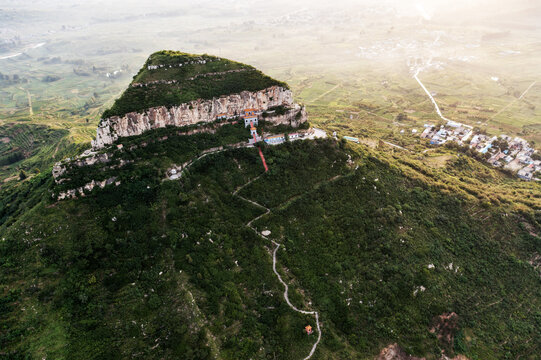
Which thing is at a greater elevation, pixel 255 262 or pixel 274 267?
pixel 255 262

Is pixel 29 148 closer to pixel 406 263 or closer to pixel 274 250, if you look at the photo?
pixel 274 250

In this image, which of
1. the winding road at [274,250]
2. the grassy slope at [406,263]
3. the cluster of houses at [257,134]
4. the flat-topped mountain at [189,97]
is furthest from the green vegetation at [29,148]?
the grassy slope at [406,263]

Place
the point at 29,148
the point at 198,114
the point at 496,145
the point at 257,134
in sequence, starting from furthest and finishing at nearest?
the point at 29,148, the point at 496,145, the point at 257,134, the point at 198,114

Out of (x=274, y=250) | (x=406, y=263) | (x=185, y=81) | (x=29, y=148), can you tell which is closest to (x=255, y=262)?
(x=274, y=250)

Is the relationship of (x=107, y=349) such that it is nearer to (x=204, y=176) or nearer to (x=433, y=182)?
(x=204, y=176)

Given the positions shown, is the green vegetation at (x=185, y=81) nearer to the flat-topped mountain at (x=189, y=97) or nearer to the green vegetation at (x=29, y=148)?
the flat-topped mountain at (x=189, y=97)

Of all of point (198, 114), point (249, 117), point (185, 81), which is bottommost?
point (249, 117)

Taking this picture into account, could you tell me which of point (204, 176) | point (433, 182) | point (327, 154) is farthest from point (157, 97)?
point (433, 182)
